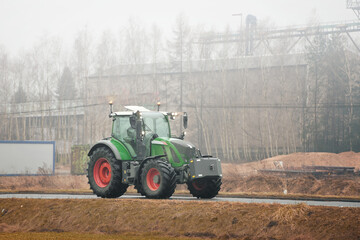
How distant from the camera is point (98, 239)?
1298 centimetres

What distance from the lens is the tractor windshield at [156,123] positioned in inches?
725

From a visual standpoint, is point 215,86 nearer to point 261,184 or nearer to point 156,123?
point 261,184

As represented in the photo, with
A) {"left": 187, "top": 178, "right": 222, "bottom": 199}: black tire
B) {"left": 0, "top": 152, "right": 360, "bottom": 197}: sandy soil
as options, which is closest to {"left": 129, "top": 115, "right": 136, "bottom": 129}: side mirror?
{"left": 187, "top": 178, "right": 222, "bottom": 199}: black tire

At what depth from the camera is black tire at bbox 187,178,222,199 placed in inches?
737

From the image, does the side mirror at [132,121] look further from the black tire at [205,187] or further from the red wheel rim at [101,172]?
the black tire at [205,187]

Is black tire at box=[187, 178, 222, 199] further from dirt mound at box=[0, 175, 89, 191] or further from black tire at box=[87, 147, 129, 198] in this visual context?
dirt mound at box=[0, 175, 89, 191]

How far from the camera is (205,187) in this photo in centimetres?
1888

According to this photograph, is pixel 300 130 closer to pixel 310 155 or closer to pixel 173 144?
pixel 310 155

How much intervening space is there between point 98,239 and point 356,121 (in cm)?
4454

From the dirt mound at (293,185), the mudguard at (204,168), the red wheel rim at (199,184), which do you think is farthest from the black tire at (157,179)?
the dirt mound at (293,185)

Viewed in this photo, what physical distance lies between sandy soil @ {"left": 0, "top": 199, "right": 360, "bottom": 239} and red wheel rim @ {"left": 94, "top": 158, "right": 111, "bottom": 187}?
1750 millimetres

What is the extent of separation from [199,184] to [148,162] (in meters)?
2.53

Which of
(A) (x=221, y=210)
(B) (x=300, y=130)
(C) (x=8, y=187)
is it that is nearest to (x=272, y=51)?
(B) (x=300, y=130)

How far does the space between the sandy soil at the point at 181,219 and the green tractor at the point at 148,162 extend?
135 cm
